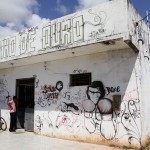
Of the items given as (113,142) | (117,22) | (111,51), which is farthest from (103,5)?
(113,142)

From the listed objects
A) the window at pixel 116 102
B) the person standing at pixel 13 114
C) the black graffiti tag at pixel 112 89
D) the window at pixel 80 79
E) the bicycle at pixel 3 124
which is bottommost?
the bicycle at pixel 3 124

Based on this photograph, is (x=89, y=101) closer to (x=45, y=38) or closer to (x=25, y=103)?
(x=45, y=38)

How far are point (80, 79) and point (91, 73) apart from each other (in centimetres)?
55

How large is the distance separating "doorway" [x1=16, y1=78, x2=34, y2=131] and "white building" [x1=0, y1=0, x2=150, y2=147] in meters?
0.12

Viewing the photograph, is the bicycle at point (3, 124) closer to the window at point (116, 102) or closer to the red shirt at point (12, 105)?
the red shirt at point (12, 105)

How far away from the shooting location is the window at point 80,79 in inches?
325

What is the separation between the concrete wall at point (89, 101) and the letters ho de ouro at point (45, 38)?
96cm

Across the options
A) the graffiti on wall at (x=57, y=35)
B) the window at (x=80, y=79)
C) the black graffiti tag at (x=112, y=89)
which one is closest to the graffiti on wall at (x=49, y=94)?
the window at (x=80, y=79)

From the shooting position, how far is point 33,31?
8.97 metres

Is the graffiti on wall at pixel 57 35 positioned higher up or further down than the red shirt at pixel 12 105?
higher up

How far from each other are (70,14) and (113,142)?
4208 millimetres

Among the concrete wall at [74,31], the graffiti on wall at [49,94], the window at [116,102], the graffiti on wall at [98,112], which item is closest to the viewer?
the concrete wall at [74,31]

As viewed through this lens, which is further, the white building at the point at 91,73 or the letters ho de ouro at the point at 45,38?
the letters ho de ouro at the point at 45,38

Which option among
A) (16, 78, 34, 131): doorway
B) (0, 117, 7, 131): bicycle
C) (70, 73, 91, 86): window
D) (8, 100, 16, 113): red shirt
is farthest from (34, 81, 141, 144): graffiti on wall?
(0, 117, 7, 131): bicycle
